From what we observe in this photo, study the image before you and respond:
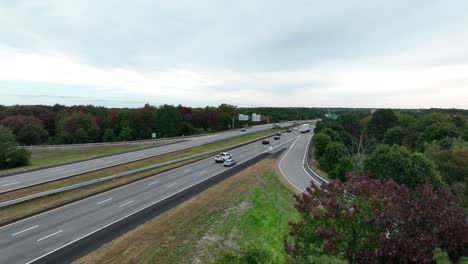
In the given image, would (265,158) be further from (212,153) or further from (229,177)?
(229,177)

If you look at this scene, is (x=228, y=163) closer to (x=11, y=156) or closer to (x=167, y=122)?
(x=11, y=156)

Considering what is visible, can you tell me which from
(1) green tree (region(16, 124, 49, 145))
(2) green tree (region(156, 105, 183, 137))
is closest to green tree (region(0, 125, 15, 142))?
(1) green tree (region(16, 124, 49, 145))

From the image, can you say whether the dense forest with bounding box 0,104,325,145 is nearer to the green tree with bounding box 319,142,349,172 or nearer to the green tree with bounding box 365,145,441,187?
the green tree with bounding box 319,142,349,172

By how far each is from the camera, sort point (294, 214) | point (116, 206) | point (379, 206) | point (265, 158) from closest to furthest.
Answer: point (379, 206), point (116, 206), point (294, 214), point (265, 158)

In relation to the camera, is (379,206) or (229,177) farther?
(229,177)

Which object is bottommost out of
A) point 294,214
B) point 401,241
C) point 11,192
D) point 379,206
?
point 294,214

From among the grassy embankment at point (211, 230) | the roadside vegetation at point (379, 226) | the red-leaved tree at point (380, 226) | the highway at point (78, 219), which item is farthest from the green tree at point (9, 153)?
the red-leaved tree at point (380, 226)

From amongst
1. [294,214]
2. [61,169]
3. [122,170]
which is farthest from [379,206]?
[61,169]
